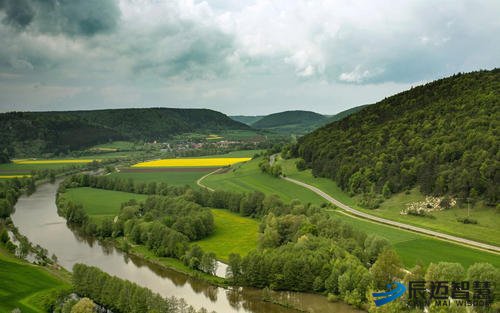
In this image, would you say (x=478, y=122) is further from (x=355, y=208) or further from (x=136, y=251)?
(x=136, y=251)

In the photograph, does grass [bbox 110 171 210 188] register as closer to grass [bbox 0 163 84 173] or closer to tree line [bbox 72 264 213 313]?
grass [bbox 0 163 84 173]

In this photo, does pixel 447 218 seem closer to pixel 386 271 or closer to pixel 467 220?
pixel 467 220

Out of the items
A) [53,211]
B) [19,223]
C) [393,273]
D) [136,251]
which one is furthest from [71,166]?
[393,273]

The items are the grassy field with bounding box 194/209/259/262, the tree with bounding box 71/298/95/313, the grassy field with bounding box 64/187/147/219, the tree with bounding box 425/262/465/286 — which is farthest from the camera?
the grassy field with bounding box 64/187/147/219

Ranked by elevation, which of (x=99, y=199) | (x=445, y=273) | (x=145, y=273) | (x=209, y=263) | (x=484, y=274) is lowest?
(x=145, y=273)

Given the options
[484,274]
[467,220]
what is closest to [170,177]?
[467,220]

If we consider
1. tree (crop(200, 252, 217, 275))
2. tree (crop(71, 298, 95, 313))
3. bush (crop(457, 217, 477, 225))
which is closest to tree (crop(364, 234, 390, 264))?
tree (crop(200, 252, 217, 275))
